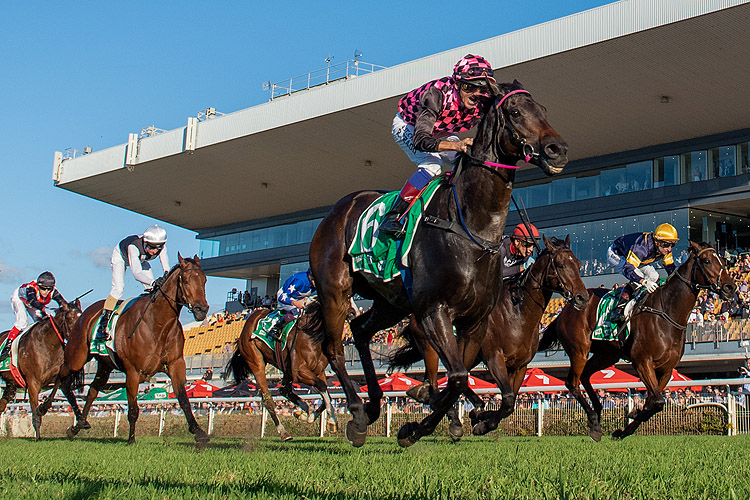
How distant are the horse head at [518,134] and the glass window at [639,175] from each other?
27.4m

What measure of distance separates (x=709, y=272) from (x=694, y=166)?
22.3 metres

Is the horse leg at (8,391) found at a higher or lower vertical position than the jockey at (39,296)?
lower

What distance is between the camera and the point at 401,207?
5.76 m

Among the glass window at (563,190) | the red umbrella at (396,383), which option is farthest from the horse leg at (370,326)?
the glass window at (563,190)

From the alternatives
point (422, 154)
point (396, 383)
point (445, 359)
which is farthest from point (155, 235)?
point (396, 383)

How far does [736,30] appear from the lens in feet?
74.1

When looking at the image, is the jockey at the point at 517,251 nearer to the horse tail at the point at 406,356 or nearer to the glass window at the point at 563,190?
the horse tail at the point at 406,356

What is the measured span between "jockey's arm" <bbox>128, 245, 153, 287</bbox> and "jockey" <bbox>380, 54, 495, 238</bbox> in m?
4.96

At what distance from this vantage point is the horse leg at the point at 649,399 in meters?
9.26

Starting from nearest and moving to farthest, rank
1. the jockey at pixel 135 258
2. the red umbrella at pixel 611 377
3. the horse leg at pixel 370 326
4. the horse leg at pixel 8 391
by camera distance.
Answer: the horse leg at pixel 370 326 → the jockey at pixel 135 258 → the horse leg at pixel 8 391 → the red umbrella at pixel 611 377

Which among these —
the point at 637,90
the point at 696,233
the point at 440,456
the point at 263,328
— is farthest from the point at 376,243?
the point at 696,233

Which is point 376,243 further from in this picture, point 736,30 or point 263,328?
point 736,30

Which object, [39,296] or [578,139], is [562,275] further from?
[578,139]

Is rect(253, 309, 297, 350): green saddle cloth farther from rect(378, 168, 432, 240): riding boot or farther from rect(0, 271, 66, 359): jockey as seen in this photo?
rect(378, 168, 432, 240): riding boot
